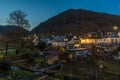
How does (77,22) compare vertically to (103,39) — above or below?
above

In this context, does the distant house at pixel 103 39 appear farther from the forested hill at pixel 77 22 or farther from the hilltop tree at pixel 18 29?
the forested hill at pixel 77 22

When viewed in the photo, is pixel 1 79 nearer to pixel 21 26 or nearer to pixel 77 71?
pixel 77 71

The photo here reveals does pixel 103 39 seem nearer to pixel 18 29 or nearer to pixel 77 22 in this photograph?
pixel 18 29

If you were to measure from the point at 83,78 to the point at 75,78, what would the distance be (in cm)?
111

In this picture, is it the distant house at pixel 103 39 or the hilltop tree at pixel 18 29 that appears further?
the distant house at pixel 103 39

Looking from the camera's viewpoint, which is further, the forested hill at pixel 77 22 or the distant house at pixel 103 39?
the forested hill at pixel 77 22

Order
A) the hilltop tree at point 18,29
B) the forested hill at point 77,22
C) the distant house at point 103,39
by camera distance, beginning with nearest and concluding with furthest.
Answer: the hilltop tree at point 18,29 < the distant house at point 103,39 < the forested hill at point 77,22

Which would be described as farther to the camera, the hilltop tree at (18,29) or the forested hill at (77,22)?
the forested hill at (77,22)

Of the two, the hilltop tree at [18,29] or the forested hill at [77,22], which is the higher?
the forested hill at [77,22]

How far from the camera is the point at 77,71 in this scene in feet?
111

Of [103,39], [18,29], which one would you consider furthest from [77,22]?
[18,29]

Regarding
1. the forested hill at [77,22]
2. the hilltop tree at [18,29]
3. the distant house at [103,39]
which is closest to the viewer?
the hilltop tree at [18,29]

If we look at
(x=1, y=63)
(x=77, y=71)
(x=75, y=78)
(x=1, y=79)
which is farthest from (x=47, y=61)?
(x=1, y=79)

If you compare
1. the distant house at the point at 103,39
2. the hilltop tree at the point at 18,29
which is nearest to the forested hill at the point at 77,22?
the distant house at the point at 103,39
